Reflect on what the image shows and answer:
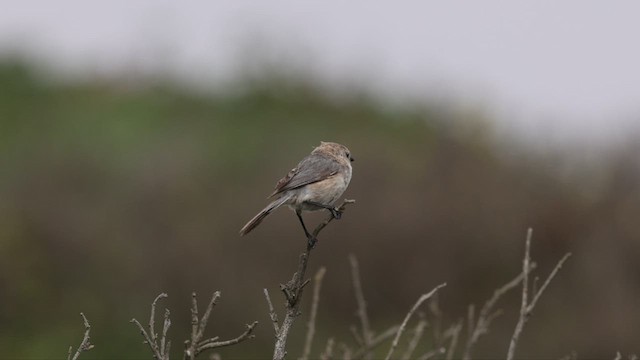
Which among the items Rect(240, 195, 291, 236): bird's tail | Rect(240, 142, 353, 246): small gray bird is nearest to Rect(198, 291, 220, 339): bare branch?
Rect(240, 195, 291, 236): bird's tail

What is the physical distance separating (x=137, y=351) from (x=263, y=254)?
1.88 m

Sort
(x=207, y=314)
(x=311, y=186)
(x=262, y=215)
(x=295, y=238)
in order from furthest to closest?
(x=295, y=238) → (x=311, y=186) → (x=262, y=215) → (x=207, y=314)

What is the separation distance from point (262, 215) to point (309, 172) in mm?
644

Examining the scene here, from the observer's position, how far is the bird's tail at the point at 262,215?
6.45 m

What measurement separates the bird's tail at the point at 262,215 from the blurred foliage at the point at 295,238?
20.8 ft

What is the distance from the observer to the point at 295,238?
47.0 ft

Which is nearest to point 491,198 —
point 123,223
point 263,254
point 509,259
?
point 509,259

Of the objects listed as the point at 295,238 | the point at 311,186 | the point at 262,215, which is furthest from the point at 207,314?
the point at 295,238

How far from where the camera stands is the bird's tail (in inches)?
254

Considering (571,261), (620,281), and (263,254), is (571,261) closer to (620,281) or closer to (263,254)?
(620,281)

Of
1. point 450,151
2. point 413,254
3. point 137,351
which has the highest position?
point 450,151

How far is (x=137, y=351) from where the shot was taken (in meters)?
13.3

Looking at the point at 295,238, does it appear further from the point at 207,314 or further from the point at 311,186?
the point at 207,314

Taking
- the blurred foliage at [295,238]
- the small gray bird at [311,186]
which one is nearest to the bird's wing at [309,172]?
the small gray bird at [311,186]
